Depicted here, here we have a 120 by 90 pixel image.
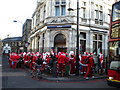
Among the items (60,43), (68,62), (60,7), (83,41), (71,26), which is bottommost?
(68,62)

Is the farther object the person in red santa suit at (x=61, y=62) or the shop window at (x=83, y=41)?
the shop window at (x=83, y=41)

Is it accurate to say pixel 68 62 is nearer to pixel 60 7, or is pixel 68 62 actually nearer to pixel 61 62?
pixel 61 62

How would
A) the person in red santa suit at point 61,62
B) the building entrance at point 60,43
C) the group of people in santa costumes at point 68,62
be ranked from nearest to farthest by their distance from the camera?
the group of people in santa costumes at point 68,62
the person in red santa suit at point 61,62
the building entrance at point 60,43

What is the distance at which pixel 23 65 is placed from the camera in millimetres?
18484

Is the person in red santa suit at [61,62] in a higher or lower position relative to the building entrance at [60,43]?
lower

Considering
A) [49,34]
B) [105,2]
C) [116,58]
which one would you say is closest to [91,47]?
[49,34]

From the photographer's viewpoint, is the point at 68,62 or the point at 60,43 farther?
the point at 60,43

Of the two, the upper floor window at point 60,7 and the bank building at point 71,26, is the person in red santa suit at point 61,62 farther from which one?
the upper floor window at point 60,7

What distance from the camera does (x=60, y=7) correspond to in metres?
21.3

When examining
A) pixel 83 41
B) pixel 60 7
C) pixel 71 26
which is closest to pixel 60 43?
pixel 71 26

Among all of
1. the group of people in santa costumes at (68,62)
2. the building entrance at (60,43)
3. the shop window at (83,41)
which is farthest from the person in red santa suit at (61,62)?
the shop window at (83,41)

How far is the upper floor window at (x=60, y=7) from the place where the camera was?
69.7 feet

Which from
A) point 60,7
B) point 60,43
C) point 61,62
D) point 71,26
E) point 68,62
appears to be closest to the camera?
point 61,62

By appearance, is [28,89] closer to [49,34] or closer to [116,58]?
[116,58]
